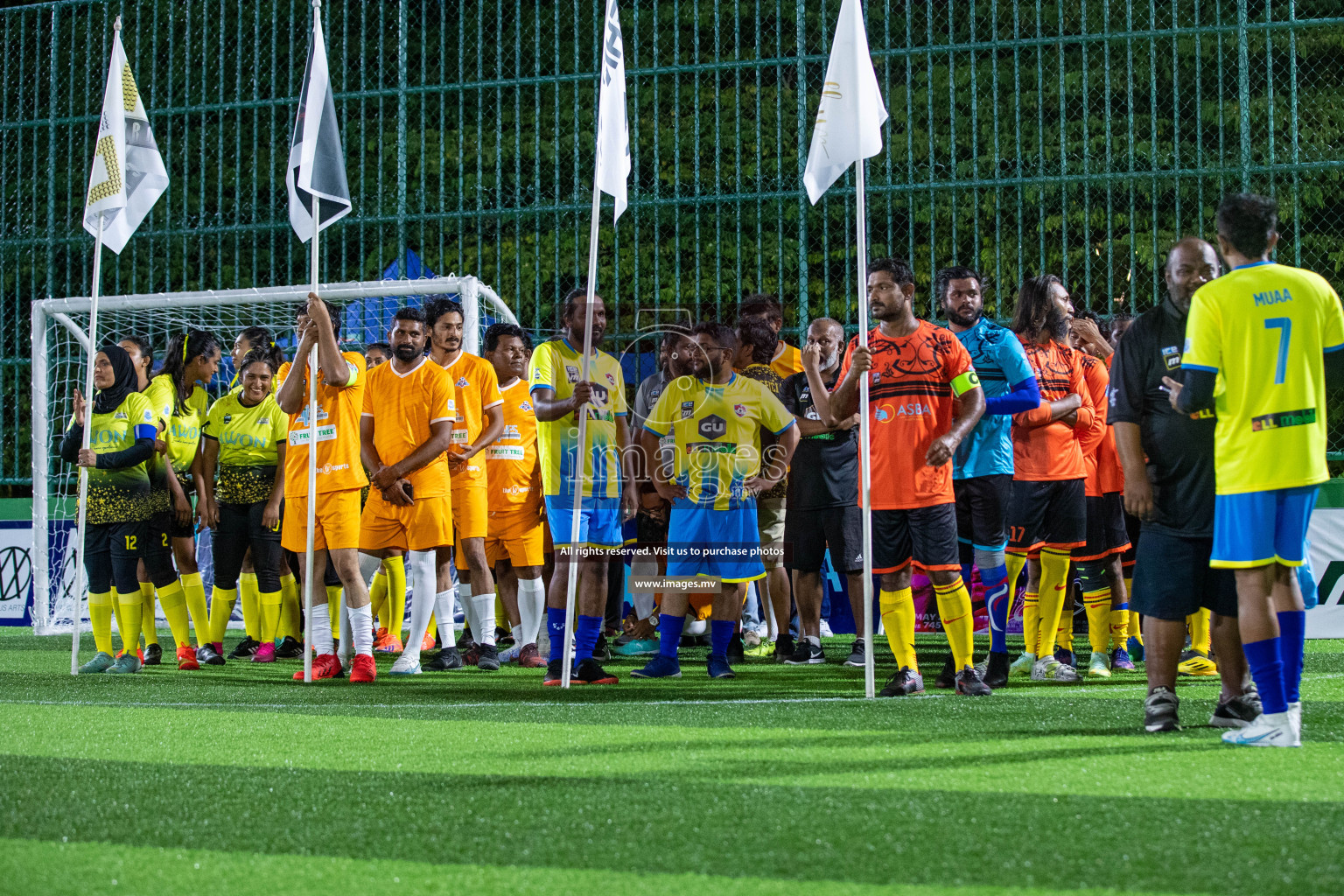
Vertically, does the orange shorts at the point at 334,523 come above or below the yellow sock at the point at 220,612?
above

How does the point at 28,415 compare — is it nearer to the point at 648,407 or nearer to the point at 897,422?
the point at 648,407

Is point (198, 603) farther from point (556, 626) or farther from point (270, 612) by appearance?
point (556, 626)

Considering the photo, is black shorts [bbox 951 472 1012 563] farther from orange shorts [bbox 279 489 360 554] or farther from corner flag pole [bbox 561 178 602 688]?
orange shorts [bbox 279 489 360 554]

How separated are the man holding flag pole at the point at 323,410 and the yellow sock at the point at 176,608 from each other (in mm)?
1043

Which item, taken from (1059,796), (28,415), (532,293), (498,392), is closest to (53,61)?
(28,415)

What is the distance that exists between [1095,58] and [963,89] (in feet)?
3.90

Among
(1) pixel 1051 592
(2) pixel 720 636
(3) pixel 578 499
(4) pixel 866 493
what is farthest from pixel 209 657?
(1) pixel 1051 592

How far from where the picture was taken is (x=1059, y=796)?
3.45 m

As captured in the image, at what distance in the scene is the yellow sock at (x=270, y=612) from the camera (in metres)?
8.68

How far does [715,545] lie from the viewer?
6.86 meters

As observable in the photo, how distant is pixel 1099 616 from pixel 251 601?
5.51m

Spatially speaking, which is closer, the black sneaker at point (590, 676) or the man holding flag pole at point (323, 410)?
the black sneaker at point (590, 676)

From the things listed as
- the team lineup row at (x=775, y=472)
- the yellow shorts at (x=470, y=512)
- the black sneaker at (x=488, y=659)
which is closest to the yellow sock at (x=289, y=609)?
the team lineup row at (x=775, y=472)

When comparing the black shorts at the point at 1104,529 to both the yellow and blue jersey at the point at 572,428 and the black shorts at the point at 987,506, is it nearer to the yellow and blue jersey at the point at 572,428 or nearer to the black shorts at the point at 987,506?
the black shorts at the point at 987,506
